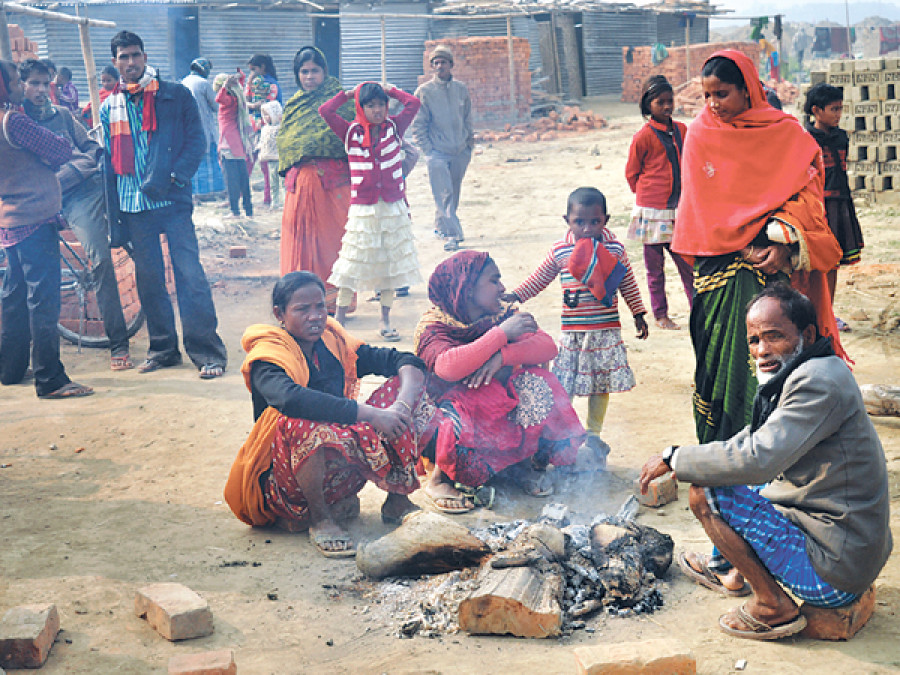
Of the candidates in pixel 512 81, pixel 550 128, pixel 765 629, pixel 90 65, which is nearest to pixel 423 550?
pixel 765 629

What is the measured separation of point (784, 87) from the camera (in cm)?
2275

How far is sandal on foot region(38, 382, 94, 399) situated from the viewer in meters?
5.75

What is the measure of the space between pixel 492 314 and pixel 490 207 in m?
8.28

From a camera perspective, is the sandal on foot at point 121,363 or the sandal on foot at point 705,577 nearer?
the sandal on foot at point 705,577

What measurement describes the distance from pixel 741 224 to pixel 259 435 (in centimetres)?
222

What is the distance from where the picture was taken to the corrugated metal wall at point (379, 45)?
2123 cm

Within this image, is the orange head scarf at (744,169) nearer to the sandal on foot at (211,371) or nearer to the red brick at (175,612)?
the red brick at (175,612)

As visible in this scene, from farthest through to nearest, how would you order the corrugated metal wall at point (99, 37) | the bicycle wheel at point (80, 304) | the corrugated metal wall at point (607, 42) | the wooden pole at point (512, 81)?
the corrugated metal wall at point (607, 42) → the corrugated metal wall at point (99, 37) → the wooden pole at point (512, 81) → the bicycle wheel at point (80, 304)

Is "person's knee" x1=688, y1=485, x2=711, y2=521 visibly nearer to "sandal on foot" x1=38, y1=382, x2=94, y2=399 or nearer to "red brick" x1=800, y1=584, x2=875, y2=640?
"red brick" x1=800, y1=584, x2=875, y2=640

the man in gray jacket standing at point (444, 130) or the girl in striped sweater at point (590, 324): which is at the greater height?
the man in gray jacket standing at point (444, 130)

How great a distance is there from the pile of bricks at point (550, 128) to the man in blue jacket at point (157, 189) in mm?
12519

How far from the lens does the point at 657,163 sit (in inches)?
241

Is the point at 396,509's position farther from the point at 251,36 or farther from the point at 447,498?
the point at 251,36

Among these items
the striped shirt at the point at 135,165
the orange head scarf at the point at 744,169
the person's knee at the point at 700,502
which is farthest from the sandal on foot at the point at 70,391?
the person's knee at the point at 700,502
